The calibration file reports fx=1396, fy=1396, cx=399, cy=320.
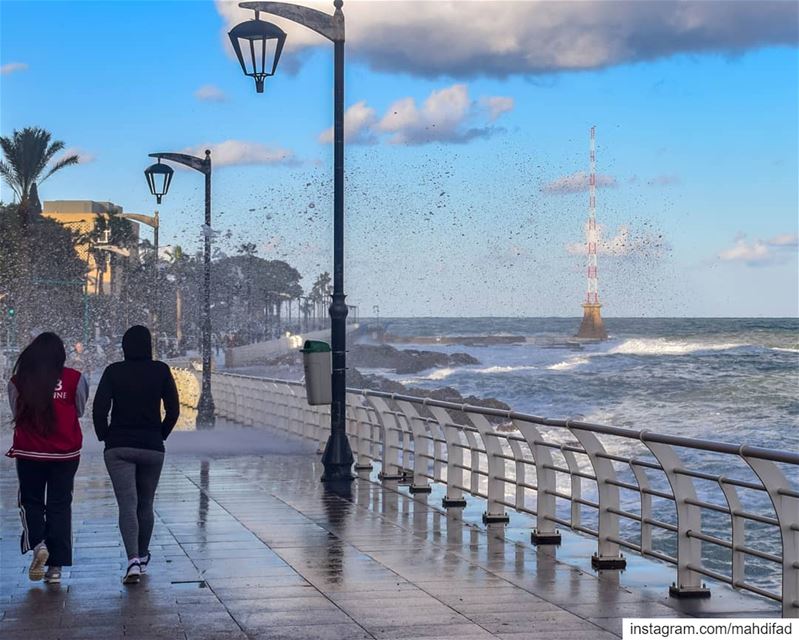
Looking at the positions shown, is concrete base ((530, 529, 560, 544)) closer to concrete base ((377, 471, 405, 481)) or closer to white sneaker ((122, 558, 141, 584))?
white sneaker ((122, 558, 141, 584))

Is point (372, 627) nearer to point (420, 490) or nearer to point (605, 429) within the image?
point (605, 429)

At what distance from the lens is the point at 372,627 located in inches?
306

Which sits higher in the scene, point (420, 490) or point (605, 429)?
point (605, 429)

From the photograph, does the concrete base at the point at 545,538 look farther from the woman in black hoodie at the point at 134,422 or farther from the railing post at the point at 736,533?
the woman in black hoodie at the point at 134,422

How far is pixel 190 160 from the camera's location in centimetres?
2927

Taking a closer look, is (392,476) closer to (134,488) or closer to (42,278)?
(134,488)

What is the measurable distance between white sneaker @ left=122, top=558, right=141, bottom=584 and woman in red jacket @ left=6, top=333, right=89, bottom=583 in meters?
0.43

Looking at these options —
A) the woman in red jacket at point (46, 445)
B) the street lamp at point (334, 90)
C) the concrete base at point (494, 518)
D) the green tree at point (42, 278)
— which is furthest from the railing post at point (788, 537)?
the green tree at point (42, 278)

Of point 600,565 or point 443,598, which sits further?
point 600,565

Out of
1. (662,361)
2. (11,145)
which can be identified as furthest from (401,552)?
(662,361)

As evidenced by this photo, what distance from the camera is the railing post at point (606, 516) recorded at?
10227 millimetres

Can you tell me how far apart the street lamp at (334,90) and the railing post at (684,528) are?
25.3 ft

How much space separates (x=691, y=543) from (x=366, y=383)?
80.5 metres

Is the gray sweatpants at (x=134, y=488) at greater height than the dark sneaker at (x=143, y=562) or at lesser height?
greater
